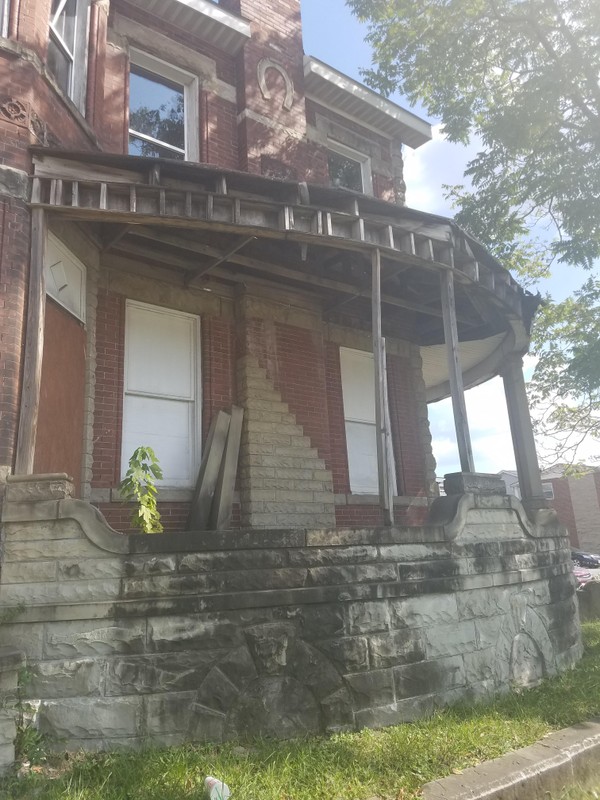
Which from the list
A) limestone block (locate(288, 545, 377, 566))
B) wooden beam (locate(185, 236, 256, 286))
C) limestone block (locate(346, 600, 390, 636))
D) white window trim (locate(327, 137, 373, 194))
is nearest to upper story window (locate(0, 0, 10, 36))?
wooden beam (locate(185, 236, 256, 286))

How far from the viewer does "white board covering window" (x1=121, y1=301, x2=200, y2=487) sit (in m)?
6.70

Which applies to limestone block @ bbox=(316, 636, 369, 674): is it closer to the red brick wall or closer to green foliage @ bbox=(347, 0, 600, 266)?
green foliage @ bbox=(347, 0, 600, 266)

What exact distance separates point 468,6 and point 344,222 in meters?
8.08

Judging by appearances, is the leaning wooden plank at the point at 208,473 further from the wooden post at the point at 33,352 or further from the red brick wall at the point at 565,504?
the red brick wall at the point at 565,504

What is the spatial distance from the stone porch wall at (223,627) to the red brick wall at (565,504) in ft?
112

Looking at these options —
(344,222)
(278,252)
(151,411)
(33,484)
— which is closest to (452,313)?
(344,222)

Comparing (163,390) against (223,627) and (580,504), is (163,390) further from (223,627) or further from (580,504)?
(580,504)

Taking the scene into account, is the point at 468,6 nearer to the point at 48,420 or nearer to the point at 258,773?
the point at 48,420

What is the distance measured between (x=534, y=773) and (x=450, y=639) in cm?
130

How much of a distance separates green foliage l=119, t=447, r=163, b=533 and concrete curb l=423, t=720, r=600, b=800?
10.3ft

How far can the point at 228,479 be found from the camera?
659 cm

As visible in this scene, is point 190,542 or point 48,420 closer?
point 190,542

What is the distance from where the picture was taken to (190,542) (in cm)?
420

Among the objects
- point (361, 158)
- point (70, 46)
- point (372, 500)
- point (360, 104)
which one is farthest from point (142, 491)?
point (360, 104)
